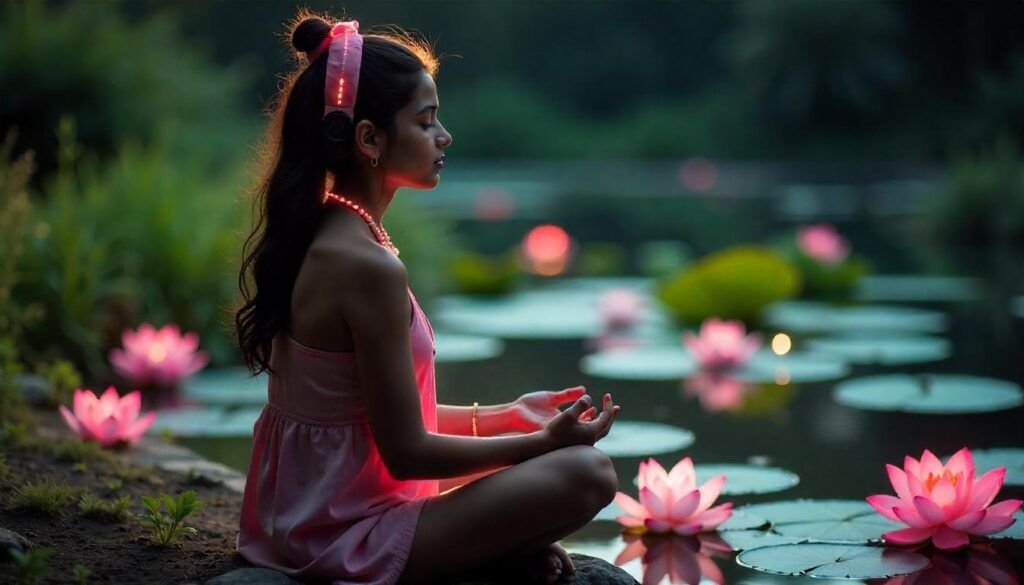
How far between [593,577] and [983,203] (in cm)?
825

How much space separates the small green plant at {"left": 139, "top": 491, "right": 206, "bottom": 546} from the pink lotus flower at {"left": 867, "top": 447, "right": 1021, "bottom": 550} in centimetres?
125

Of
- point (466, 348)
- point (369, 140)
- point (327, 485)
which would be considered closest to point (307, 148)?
point (369, 140)

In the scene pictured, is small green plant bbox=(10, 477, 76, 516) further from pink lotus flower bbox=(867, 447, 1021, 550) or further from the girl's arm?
pink lotus flower bbox=(867, 447, 1021, 550)

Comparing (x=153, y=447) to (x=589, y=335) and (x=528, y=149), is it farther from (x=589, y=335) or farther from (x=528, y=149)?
(x=528, y=149)

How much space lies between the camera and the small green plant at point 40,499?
7.91 ft

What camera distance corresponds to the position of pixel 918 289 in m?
7.00

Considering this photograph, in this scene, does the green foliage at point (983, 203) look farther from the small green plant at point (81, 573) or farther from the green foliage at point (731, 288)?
the small green plant at point (81, 573)

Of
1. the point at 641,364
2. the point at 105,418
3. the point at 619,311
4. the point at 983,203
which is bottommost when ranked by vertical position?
the point at 105,418

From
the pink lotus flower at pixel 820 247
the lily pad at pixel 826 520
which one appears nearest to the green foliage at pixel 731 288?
the pink lotus flower at pixel 820 247

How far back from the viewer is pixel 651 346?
5.39 metres

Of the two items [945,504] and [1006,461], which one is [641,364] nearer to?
[1006,461]

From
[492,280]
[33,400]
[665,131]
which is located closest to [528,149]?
[665,131]

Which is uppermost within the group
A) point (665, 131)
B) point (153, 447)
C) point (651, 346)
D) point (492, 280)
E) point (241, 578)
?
point (665, 131)

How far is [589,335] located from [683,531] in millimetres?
3188
